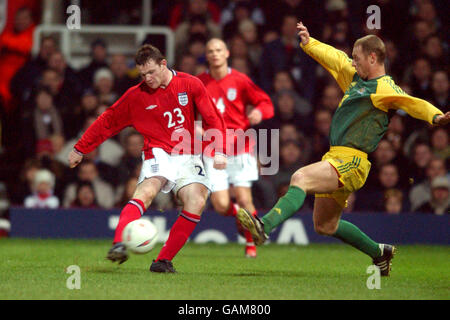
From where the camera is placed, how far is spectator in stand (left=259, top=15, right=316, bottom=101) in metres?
12.5

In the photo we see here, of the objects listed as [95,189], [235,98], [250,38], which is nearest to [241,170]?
[235,98]

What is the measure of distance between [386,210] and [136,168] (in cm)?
345

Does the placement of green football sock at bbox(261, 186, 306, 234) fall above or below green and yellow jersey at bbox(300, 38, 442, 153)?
below

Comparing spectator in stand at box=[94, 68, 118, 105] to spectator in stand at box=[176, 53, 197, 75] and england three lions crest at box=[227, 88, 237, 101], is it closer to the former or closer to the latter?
spectator in stand at box=[176, 53, 197, 75]

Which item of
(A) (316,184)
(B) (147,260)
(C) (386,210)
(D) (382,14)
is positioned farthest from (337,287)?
(D) (382,14)

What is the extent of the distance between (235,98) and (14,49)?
525cm

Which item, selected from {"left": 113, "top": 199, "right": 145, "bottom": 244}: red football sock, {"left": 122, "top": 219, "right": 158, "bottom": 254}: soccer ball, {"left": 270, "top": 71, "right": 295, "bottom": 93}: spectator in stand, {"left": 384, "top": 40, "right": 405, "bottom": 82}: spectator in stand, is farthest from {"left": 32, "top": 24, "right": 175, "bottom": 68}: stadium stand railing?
{"left": 122, "top": 219, "right": 158, "bottom": 254}: soccer ball

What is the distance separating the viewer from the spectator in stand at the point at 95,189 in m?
11.6

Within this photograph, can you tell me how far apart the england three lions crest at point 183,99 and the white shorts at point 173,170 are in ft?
1.48

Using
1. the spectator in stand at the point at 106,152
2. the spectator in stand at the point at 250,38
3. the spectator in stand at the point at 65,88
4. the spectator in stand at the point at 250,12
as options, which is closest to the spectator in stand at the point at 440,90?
the spectator in stand at the point at 250,38

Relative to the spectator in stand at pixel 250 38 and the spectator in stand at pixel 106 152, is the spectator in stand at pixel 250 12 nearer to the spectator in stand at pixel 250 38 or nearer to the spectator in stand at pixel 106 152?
the spectator in stand at pixel 250 38

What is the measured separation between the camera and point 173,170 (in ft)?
23.5

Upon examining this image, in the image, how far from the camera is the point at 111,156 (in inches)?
479

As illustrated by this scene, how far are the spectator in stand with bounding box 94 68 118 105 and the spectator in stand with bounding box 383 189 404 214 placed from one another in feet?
13.9
